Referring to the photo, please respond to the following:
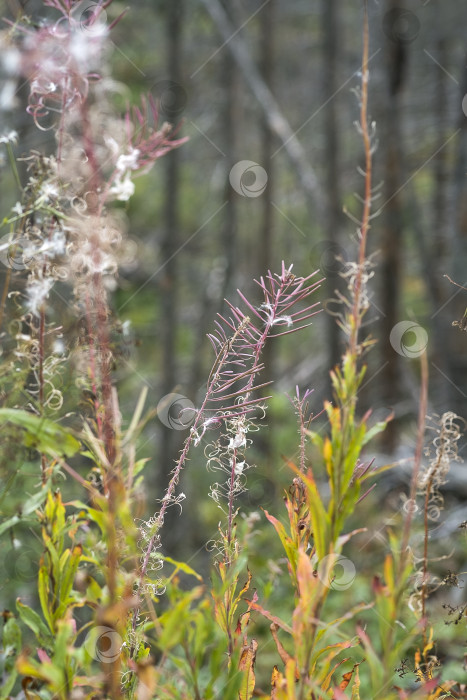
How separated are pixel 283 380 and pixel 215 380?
24.8 ft

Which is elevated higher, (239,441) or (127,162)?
(127,162)

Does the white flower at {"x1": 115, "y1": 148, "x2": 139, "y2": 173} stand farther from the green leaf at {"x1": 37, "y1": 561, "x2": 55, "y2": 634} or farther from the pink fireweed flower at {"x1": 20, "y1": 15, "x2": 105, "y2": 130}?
the green leaf at {"x1": 37, "y1": 561, "x2": 55, "y2": 634}

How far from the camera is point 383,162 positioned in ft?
18.6

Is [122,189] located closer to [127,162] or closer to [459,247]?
[127,162]

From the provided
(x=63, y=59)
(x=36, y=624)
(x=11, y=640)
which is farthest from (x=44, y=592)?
(x=63, y=59)

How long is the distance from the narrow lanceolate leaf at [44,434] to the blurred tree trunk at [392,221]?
15.1 feet

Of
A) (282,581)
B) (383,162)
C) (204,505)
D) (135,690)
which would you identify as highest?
(135,690)

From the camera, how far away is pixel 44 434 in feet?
3.45

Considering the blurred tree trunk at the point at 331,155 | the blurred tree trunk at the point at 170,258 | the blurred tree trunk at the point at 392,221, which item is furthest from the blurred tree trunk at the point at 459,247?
the blurred tree trunk at the point at 170,258

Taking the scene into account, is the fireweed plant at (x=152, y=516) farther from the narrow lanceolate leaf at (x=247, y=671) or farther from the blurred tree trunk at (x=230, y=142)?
the blurred tree trunk at (x=230, y=142)

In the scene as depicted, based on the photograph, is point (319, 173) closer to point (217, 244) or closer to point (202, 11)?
point (217, 244)

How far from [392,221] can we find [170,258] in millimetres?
2199

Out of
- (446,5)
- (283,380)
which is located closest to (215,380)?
(446,5)

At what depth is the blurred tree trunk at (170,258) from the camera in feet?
17.6
